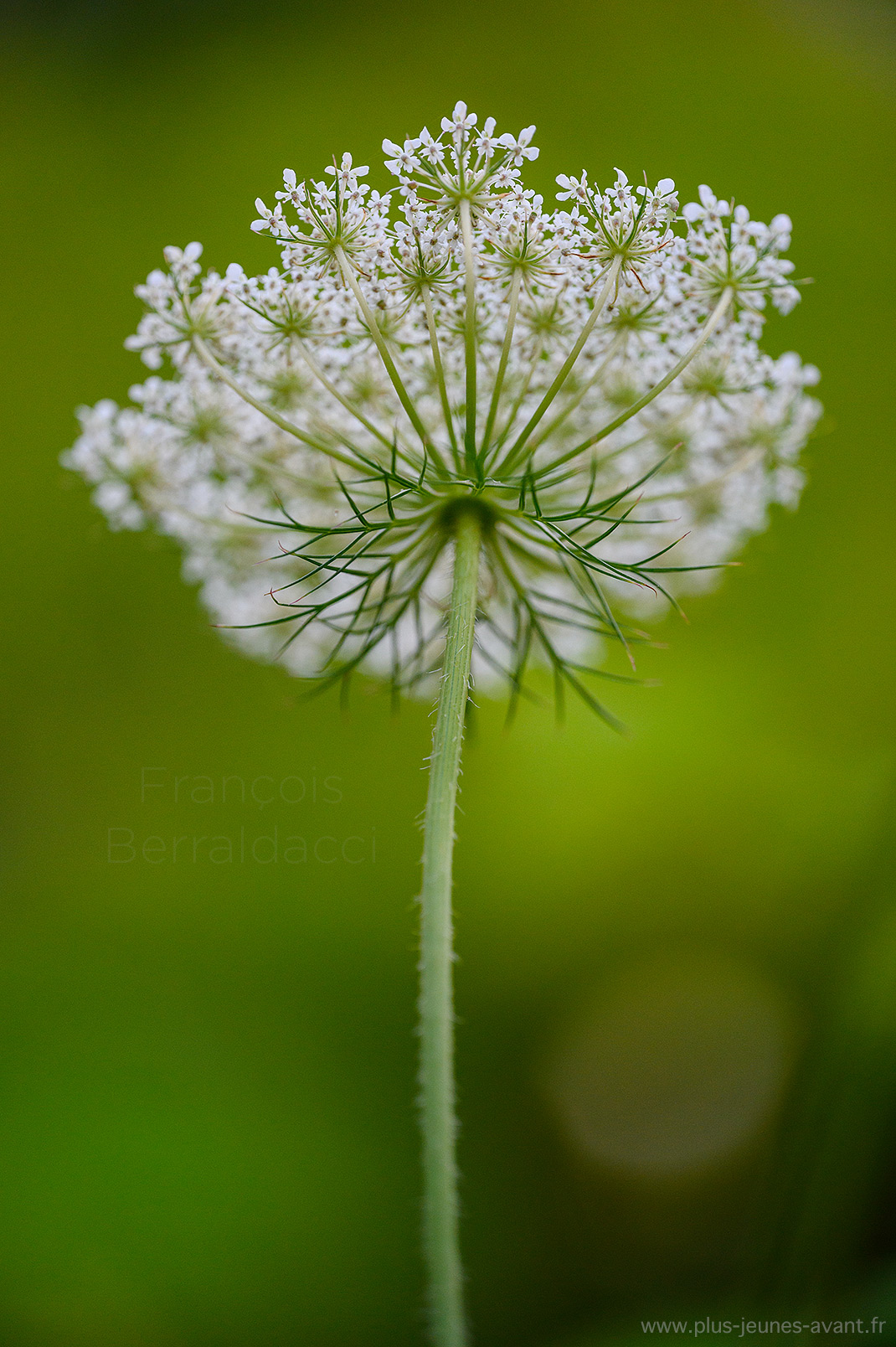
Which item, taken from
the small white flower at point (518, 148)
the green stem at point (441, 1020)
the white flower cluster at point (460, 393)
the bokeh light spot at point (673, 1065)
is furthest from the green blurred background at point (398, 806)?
the small white flower at point (518, 148)

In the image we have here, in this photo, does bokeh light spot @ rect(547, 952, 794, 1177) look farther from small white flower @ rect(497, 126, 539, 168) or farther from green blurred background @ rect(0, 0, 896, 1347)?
small white flower @ rect(497, 126, 539, 168)

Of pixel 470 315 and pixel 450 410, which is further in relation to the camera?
pixel 450 410

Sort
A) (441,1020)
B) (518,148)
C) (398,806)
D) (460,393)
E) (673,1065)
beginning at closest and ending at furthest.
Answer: (441,1020)
(518,148)
(460,393)
(673,1065)
(398,806)

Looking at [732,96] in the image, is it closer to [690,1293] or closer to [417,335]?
[417,335]

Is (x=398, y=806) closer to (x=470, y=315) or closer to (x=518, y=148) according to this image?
(x=470, y=315)

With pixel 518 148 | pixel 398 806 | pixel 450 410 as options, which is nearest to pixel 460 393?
pixel 450 410
